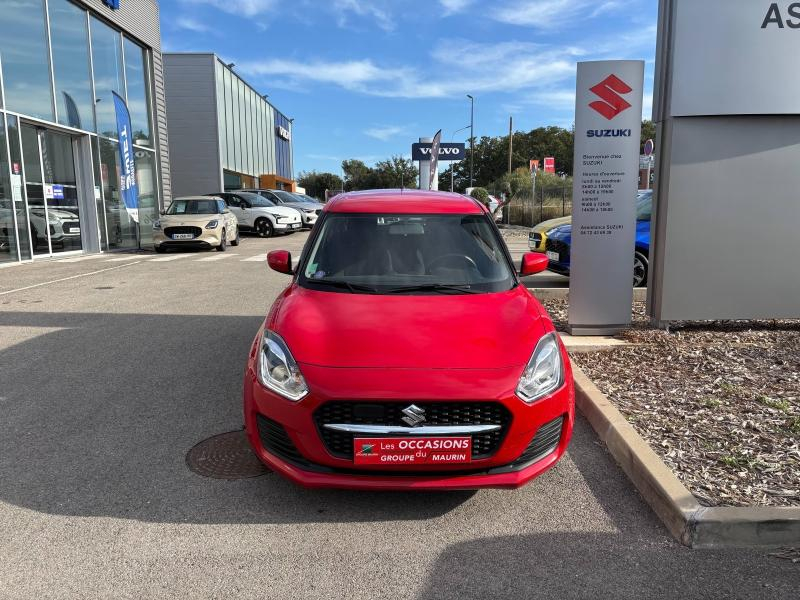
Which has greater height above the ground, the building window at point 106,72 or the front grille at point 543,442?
the building window at point 106,72

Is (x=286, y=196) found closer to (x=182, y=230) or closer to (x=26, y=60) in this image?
(x=182, y=230)

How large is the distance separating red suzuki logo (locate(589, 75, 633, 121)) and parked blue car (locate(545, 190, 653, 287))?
11.0 ft

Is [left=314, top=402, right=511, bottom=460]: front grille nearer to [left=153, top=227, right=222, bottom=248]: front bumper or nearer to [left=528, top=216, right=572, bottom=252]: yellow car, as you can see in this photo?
[left=528, top=216, right=572, bottom=252]: yellow car

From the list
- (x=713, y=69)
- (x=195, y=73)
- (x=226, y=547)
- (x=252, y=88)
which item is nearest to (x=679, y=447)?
(x=226, y=547)

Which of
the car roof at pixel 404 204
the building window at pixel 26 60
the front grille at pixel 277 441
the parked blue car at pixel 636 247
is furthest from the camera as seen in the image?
the building window at pixel 26 60

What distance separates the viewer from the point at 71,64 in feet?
52.5

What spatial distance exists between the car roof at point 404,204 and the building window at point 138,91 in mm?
17793

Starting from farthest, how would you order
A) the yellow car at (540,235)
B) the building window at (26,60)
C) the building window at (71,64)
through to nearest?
the building window at (71,64) < the building window at (26,60) < the yellow car at (540,235)

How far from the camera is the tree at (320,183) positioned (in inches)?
3730

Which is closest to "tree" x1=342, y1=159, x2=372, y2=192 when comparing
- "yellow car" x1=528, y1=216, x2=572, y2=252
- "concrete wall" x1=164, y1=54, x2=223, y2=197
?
"concrete wall" x1=164, y1=54, x2=223, y2=197

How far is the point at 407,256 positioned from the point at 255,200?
21.3 m

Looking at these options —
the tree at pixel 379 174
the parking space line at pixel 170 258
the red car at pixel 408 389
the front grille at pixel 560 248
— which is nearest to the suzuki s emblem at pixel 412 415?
the red car at pixel 408 389

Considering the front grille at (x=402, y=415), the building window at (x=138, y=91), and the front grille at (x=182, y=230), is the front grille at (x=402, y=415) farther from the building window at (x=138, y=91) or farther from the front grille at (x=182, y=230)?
the building window at (x=138, y=91)

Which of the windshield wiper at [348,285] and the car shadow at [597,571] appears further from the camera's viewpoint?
the windshield wiper at [348,285]
